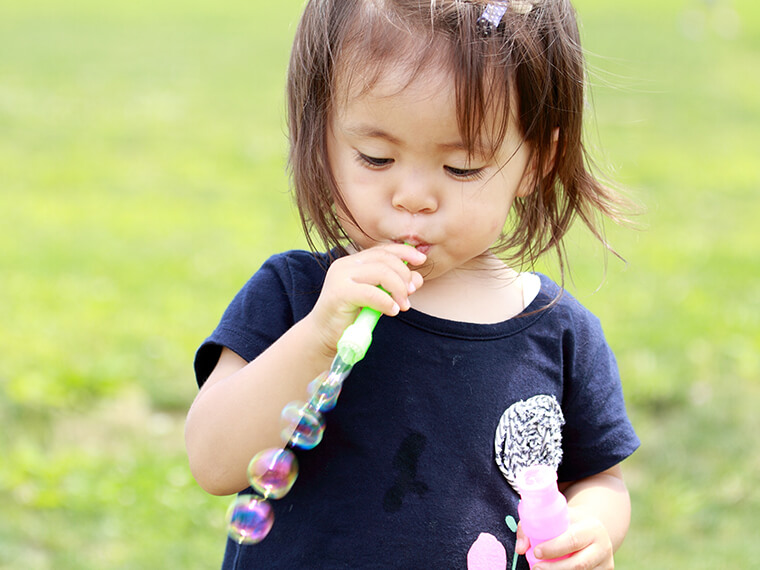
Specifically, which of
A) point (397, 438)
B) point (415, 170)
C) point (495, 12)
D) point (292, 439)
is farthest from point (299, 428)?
point (495, 12)

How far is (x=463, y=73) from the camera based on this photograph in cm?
132

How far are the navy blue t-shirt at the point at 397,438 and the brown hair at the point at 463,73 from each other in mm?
167

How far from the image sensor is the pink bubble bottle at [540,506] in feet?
4.32

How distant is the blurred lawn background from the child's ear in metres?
0.22

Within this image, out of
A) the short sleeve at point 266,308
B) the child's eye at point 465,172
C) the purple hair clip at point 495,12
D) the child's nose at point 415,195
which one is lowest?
the short sleeve at point 266,308

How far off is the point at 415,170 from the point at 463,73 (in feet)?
0.46

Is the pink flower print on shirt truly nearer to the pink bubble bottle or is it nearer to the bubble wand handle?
the pink bubble bottle

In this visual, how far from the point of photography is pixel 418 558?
4.59 ft

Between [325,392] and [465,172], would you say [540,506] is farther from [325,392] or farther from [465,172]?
[465,172]

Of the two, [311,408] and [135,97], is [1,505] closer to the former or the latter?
[311,408]

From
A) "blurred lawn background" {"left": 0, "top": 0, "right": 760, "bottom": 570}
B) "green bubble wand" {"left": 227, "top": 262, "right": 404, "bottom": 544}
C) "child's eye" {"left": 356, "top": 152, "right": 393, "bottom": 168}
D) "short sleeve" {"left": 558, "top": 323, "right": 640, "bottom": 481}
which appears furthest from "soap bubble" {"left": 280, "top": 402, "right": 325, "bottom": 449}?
"blurred lawn background" {"left": 0, "top": 0, "right": 760, "bottom": 570}

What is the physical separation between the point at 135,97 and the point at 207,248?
3.91 m

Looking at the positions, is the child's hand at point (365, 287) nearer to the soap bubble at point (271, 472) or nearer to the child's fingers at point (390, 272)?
the child's fingers at point (390, 272)

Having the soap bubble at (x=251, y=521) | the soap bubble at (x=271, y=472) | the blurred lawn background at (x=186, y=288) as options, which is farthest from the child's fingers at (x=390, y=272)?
the blurred lawn background at (x=186, y=288)
